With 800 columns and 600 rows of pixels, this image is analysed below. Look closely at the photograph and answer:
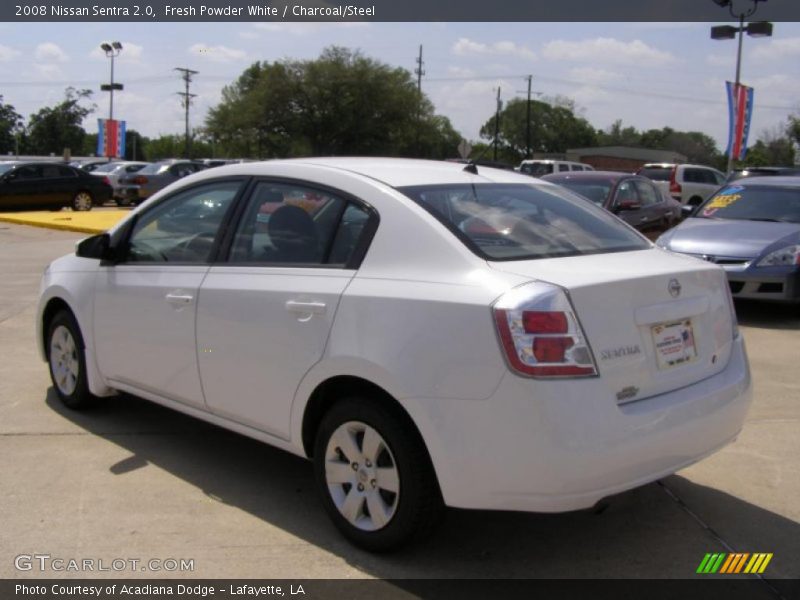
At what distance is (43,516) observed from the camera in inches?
154

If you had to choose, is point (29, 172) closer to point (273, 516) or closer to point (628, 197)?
point (628, 197)

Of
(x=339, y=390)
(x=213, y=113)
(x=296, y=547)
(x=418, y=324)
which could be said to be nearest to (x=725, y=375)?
(x=418, y=324)

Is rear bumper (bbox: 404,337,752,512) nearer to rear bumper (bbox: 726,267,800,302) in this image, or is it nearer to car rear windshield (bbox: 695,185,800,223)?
rear bumper (bbox: 726,267,800,302)

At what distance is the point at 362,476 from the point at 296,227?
4.05ft

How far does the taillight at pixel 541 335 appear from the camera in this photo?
3037 millimetres

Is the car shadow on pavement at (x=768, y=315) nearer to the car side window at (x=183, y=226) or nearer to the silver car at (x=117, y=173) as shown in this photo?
the car side window at (x=183, y=226)

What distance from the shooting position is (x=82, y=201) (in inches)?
944

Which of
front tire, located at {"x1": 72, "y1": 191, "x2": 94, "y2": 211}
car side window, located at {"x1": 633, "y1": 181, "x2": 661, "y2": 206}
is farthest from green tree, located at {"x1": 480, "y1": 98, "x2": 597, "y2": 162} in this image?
car side window, located at {"x1": 633, "y1": 181, "x2": 661, "y2": 206}

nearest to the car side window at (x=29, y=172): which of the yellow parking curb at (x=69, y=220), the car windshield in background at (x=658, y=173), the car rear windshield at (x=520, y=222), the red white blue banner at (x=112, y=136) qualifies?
the yellow parking curb at (x=69, y=220)

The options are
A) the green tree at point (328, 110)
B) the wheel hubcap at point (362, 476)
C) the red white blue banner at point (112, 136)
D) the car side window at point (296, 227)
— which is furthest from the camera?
the green tree at point (328, 110)

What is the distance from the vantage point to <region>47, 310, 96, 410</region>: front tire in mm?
5227

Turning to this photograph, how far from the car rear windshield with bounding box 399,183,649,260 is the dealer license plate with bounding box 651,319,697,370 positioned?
0.50 meters

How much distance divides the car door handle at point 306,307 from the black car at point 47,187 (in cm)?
2169

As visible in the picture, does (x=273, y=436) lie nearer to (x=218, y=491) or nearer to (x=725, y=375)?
(x=218, y=491)
